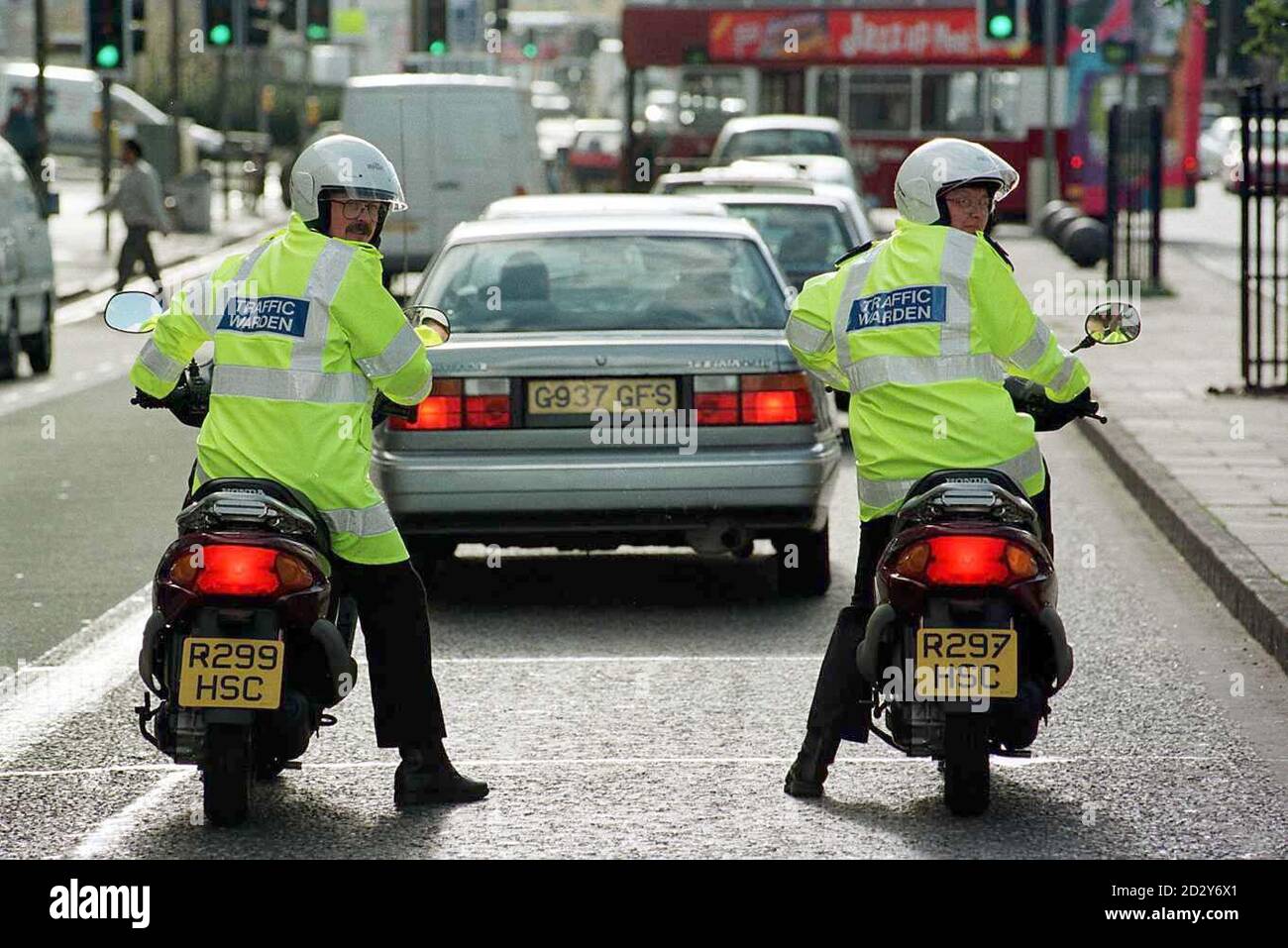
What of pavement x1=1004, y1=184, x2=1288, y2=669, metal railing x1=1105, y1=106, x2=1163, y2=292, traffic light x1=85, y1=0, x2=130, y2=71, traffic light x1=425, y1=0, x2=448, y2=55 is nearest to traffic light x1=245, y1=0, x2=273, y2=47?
traffic light x1=425, y1=0, x2=448, y2=55

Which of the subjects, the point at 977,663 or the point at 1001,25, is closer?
the point at 977,663

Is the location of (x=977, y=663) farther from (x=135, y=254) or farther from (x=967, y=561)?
(x=135, y=254)

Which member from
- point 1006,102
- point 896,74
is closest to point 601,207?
point 896,74

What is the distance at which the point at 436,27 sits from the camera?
34.7m

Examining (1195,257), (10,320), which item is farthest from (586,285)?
(1195,257)

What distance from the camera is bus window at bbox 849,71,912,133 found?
4066 cm

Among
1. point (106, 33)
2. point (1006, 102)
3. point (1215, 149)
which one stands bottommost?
point (1215, 149)

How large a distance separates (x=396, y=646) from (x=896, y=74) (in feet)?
116

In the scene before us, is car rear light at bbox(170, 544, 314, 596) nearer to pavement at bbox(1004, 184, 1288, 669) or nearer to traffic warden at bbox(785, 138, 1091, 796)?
traffic warden at bbox(785, 138, 1091, 796)

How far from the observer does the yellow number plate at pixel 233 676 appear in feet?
18.9

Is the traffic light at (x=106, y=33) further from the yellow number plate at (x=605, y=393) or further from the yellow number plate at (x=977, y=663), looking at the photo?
the yellow number plate at (x=977, y=663)

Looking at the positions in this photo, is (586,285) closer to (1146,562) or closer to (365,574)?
(1146,562)
